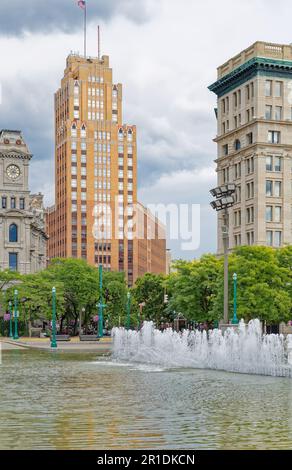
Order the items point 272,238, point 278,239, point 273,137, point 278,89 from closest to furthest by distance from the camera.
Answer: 1. point 272,238
2. point 278,239
3. point 278,89
4. point 273,137

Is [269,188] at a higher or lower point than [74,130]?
lower

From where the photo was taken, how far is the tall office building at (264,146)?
103 metres

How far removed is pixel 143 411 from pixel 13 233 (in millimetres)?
119142

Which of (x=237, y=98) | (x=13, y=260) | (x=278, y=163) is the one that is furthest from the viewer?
(x=13, y=260)

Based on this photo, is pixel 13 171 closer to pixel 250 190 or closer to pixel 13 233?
pixel 13 233

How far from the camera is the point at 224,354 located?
40.0 meters

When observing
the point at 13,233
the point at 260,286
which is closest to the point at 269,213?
the point at 260,286

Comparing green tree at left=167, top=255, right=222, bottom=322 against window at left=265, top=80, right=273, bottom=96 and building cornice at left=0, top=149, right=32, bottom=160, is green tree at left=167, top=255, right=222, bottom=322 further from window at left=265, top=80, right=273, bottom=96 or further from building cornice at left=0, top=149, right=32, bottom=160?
building cornice at left=0, top=149, right=32, bottom=160

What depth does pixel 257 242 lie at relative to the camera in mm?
101812

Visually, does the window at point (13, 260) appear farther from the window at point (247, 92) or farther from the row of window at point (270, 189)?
the window at point (247, 92)

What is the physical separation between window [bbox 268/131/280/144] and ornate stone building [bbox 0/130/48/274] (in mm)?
48711

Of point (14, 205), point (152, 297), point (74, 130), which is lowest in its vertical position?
point (152, 297)

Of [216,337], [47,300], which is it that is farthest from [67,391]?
[47,300]

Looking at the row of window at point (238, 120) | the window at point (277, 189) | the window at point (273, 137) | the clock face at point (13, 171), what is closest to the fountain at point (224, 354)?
the window at point (277, 189)
